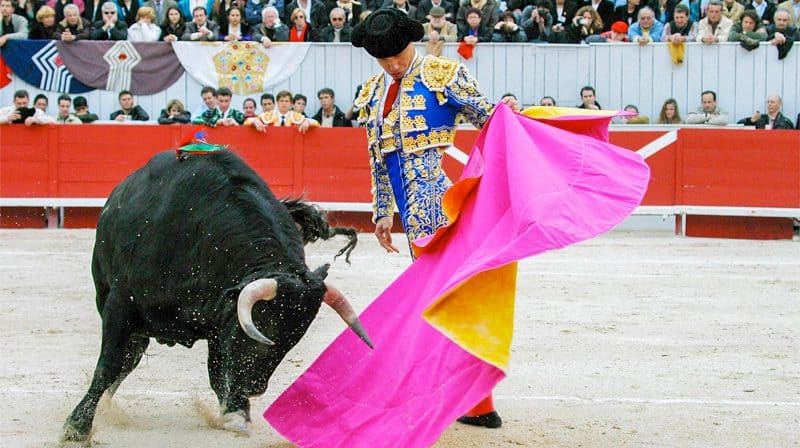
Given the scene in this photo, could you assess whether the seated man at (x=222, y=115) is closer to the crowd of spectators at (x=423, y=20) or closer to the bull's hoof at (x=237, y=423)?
the crowd of spectators at (x=423, y=20)

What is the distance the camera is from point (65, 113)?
9.90 m

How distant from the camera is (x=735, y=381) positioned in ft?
14.4

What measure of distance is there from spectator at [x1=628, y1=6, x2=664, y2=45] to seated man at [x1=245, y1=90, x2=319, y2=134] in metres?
2.81

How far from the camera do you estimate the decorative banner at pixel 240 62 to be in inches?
403

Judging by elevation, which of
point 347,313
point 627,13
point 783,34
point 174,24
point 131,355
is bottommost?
point 131,355

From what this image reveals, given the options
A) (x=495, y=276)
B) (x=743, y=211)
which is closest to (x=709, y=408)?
(x=495, y=276)

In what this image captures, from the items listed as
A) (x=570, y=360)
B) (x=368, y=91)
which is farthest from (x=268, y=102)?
(x=368, y=91)

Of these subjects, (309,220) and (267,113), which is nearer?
(309,220)

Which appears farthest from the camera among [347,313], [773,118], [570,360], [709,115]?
[709,115]

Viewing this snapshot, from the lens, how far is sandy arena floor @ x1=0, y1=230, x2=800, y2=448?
3691mm

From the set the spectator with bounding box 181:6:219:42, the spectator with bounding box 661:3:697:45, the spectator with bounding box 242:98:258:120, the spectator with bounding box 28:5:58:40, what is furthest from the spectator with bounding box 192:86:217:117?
the spectator with bounding box 661:3:697:45

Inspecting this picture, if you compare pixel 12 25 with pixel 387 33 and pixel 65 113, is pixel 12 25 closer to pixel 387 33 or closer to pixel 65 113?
pixel 65 113

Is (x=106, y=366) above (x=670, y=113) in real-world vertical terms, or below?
below

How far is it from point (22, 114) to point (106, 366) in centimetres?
669
